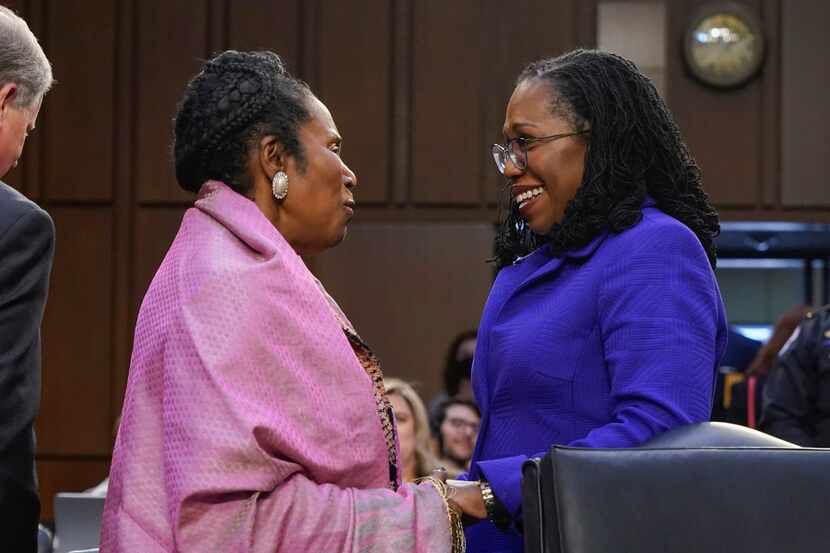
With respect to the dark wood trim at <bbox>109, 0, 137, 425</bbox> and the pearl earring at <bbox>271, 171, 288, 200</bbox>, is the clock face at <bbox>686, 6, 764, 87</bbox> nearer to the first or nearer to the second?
the dark wood trim at <bbox>109, 0, 137, 425</bbox>

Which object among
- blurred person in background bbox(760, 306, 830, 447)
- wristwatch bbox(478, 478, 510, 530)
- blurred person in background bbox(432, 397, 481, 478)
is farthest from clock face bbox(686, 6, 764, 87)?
wristwatch bbox(478, 478, 510, 530)

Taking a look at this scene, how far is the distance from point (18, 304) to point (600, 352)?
0.78 meters

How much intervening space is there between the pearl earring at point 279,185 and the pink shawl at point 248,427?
8cm

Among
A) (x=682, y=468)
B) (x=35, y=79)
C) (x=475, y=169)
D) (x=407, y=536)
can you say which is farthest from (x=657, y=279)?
(x=475, y=169)

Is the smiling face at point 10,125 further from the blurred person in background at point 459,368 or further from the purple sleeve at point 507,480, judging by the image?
the blurred person in background at point 459,368

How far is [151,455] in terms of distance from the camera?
161 centimetres

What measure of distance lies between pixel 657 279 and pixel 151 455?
67 cm

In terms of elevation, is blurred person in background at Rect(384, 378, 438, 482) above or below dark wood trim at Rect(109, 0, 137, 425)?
below

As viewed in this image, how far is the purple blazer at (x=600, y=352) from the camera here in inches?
65.7

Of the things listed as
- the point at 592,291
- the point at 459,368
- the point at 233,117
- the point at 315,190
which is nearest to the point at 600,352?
the point at 592,291

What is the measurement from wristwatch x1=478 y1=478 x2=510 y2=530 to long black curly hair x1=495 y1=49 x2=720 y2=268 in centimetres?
35

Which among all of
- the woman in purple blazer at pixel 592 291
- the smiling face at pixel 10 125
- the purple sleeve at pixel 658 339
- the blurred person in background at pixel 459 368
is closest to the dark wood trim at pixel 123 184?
the blurred person in background at pixel 459 368

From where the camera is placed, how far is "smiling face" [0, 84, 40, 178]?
1.89m

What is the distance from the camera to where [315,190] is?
1.79 metres
